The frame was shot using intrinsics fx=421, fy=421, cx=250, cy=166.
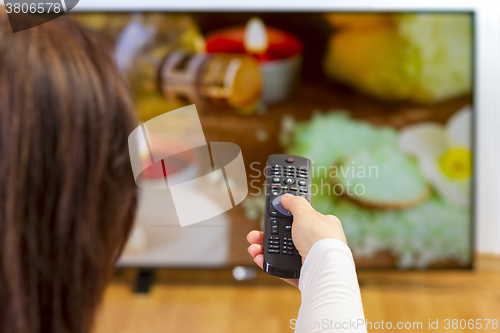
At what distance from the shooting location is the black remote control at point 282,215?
766 mm

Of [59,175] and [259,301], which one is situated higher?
[59,175]

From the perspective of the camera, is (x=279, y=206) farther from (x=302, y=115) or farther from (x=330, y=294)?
(x=302, y=115)

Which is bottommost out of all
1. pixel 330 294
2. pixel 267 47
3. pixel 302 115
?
pixel 330 294

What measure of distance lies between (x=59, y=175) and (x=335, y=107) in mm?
1220

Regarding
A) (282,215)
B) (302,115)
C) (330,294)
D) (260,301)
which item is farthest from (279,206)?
(260,301)

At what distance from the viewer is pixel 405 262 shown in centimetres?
156

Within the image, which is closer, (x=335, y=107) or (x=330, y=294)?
(x=330, y=294)

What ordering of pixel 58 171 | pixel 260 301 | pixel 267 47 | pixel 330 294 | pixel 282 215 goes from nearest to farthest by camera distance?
1. pixel 58 171
2. pixel 330 294
3. pixel 282 215
4. pixel 267 47
5. pixel 260 301

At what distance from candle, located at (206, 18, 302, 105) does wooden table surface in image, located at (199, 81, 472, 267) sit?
0.08 metres

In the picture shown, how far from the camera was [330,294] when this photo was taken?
20.5 inches

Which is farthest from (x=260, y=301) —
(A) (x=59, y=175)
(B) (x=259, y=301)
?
(A) (x=59, y=175)

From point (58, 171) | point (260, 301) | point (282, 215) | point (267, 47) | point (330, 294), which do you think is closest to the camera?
point (58, 171)

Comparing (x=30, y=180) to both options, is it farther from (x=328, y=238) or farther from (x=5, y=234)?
(x=328, y=238)

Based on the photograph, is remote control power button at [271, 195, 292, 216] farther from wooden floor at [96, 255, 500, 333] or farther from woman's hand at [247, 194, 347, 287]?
wooden floor at [96, 255, 500, 333]
